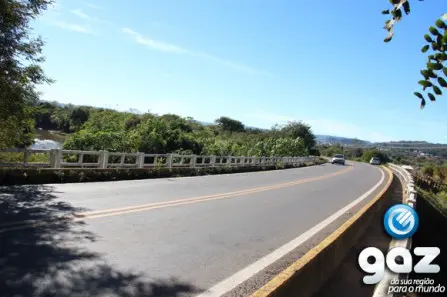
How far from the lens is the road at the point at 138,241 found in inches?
195

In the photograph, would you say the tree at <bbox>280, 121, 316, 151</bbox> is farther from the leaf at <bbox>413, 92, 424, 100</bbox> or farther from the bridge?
the leaf at <bbox>413, 92, 424, 100</bbox>

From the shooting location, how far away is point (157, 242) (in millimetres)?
7012

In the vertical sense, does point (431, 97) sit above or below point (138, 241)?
above

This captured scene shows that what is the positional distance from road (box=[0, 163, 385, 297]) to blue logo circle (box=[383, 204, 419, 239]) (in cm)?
161

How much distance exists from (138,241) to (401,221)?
459 cm

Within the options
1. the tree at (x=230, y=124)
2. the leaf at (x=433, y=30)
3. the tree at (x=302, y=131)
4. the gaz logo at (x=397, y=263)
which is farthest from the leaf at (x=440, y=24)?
the tree at (x=230, y=124)

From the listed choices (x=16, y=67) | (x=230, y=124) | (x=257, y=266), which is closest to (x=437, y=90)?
(x=257, y=266)

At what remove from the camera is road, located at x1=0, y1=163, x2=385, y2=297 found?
4965mm

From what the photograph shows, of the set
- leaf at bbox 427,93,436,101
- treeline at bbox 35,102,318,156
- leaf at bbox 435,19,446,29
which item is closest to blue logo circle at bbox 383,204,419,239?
leaf at bbox 427,93,436,101

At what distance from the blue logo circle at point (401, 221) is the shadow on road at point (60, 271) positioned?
4121 mm

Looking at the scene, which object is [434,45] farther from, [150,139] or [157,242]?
[150,139]

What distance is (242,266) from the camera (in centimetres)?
635

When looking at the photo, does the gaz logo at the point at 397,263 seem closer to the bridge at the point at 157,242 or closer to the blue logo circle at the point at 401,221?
the bridge at the point at 157,242

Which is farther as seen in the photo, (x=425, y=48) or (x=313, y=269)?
(x=313, y=269)
